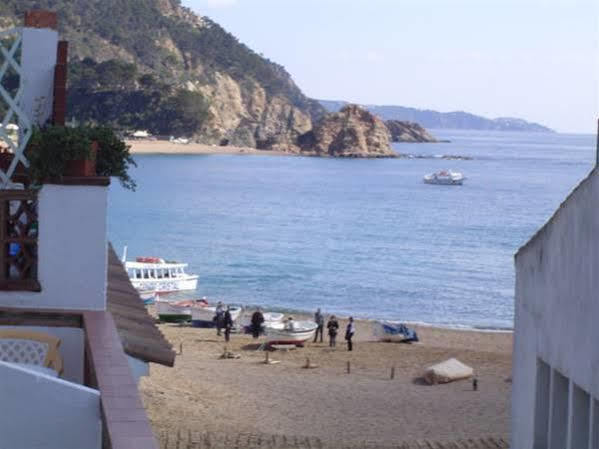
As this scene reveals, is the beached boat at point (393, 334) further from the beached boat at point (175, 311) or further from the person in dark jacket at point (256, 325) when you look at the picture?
the beached boat at point (175, 311)

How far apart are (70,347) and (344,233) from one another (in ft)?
245

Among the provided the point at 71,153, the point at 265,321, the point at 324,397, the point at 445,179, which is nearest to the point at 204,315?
the point at 265,321

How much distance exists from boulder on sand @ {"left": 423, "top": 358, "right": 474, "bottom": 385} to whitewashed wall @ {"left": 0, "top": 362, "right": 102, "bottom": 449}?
724 inches

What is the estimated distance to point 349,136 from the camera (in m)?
185

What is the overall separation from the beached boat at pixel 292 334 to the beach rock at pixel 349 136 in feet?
477

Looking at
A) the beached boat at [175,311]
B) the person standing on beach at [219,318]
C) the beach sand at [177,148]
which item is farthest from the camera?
the beach sand at [177,148]

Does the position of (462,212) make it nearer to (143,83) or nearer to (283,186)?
(283,186)

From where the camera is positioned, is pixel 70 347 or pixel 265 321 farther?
pixel 265 321

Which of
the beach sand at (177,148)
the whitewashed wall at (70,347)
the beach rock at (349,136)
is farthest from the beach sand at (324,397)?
the beach rock at (349,136)

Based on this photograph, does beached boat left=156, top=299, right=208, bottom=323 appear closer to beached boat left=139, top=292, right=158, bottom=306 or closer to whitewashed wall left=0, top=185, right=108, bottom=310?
beached boat left=139, top=292, right=158, bottom=306

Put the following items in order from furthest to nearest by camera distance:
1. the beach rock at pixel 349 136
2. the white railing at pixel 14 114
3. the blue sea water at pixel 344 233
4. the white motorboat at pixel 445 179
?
the beach rock at pixel 349 136 → the white motorboat at pixel 445 179 → the blue sea water at pixel 344 233 → the white railing at pixel 14 114

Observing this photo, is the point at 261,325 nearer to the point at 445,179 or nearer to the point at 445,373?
the point at 445,373

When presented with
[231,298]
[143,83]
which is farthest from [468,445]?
[143,83]

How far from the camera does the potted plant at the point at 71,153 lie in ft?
25.6
